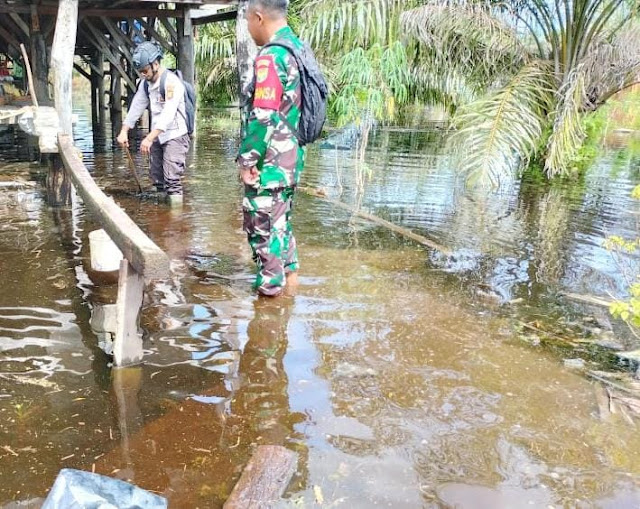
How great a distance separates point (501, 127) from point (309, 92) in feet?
14.6

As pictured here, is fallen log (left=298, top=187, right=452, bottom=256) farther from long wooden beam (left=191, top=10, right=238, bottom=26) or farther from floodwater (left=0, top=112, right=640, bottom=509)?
long wooden beam (left=191, top=10, right=238, bottom=26)

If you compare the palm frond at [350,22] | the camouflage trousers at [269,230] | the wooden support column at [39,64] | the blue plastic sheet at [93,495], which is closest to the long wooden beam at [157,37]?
the wooden support column at [39,64]

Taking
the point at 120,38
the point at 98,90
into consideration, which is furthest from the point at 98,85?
the point at 120,38

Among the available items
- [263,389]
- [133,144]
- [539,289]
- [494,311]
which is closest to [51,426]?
[263,389]

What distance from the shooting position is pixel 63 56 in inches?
250

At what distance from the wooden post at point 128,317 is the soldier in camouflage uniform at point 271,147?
3.28 ft

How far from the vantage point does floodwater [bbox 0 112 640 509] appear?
93.7 inches

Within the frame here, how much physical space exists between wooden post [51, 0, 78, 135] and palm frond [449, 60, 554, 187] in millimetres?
4581

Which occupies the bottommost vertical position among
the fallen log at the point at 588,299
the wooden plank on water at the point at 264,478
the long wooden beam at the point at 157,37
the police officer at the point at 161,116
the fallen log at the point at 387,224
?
the wooden plank on water at the point at 264,478

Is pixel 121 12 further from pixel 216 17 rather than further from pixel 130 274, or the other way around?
pixel 130 274

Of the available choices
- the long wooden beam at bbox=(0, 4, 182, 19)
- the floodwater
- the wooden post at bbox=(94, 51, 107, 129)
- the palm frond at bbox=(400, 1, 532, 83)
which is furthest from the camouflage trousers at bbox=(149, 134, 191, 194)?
the wooden post at bbox=(94, 51, 107, 129)

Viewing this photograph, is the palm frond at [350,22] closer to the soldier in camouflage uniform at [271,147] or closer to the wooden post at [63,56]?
the wooden post at [63,56]

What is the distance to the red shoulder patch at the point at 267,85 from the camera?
3449 millimetres

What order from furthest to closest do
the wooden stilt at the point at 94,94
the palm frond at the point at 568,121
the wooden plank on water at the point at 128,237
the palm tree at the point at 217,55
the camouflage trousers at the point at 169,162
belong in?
the palm tree at the point at 217,55 < the wooden stilt at the point at 94,94 < the palm frond at the point at 568,121 < the camouflage trousers at the point at 169,162 < the wooden plank on water at the point at 128,237
